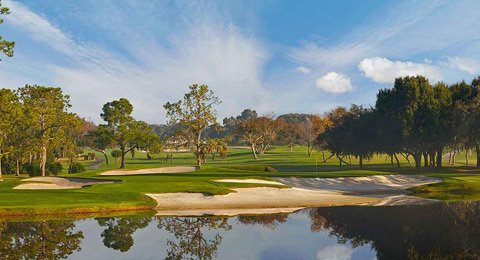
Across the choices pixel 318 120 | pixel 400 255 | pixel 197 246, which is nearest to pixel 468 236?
pixel 400 255

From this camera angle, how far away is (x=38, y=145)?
49.5 m

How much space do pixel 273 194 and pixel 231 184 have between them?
4636 millimetres

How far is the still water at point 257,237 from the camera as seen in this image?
13.6 meters

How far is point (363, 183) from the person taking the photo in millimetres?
41156

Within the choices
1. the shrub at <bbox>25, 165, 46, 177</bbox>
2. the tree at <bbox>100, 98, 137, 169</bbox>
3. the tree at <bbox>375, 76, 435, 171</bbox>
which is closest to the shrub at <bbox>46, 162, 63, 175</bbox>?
the shrub at <bbox>25, 165, 46, 177</bbox>

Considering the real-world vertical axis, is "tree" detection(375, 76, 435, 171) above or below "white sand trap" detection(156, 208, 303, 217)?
above

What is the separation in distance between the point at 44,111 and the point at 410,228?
46963 millimetres

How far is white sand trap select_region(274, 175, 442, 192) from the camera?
37.3 metres

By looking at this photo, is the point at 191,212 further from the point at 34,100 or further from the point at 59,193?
the point at 34,100

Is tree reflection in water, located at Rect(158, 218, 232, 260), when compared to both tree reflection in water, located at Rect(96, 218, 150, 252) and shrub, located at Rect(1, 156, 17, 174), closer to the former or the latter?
tree reflection in water, located at Rect(96, 218, 150, 252)

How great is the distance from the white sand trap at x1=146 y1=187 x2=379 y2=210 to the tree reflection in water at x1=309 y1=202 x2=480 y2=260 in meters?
2.89

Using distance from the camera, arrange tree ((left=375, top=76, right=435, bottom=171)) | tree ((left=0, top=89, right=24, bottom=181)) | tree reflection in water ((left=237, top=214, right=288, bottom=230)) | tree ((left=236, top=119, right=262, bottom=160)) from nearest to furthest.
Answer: tree reflection in water ((left=237, top=214, right=288, bottom=230)), tree ((left=0, top=89, right=24, bottom=181)), tree ((left=375, top=76, right=435, bottom=171)), tree ((left=236, top=119, right=262, bottom=160))

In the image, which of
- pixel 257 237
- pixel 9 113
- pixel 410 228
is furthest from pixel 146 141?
pixel 410 228

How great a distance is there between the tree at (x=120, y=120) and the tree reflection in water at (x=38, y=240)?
1850 inches
